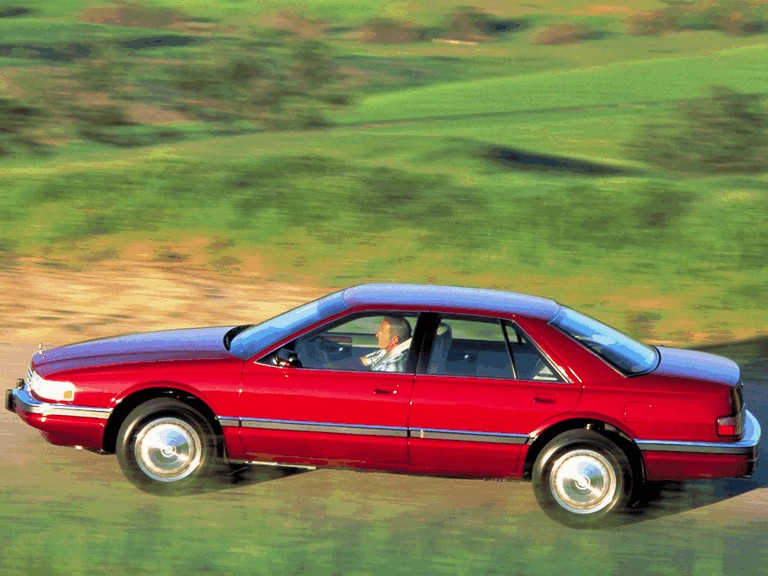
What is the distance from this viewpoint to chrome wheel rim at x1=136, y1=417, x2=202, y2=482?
7.91 m

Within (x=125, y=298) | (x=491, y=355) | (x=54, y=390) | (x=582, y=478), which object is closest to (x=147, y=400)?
(x=54, y=390)

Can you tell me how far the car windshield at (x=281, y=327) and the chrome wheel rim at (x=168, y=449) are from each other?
557 millimetres

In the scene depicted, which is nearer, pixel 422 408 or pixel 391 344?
pixel 422 408

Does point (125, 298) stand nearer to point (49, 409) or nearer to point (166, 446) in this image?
point (49, 409)

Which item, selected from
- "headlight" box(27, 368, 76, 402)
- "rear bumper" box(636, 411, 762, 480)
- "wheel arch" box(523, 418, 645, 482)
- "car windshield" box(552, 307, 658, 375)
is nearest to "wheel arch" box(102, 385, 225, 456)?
"headlight" box(27, 368, 76, 402)

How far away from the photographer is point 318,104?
3023 centimetres

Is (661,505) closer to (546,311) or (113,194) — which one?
(546,311)

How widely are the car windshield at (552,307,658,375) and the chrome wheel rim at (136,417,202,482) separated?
224 centimetres

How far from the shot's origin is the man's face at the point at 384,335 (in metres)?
8.15

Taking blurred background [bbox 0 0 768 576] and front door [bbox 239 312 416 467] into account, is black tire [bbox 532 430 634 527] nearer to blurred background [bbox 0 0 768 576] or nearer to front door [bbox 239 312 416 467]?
blurred background [bbox 0 0 768 576]

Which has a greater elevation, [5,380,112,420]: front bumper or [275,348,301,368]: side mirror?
[275,348,301,368]: side mirror

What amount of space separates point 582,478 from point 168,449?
2391 millimetres

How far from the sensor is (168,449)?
26.0ft

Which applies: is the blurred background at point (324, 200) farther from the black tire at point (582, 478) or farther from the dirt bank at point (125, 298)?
the black tire at point (582, 478)
